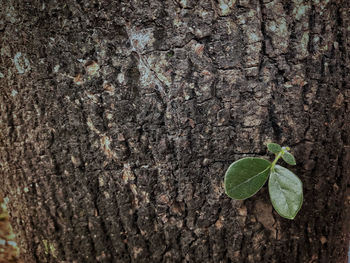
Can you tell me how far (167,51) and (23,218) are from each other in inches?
27.5

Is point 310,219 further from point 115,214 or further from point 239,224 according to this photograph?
point 115,214

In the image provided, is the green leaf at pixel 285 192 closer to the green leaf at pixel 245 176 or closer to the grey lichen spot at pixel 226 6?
the green leaf at pixel 245 176

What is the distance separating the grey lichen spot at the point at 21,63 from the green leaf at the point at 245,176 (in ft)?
1.99

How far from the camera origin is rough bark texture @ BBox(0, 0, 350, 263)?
74cm

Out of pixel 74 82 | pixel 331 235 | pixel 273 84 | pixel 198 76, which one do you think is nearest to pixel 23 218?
pixel 74 82

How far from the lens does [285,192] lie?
2.33 feet

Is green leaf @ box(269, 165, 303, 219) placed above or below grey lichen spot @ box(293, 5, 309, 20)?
below

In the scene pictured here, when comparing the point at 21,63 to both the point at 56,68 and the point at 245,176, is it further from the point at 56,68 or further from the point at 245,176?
the point at 245,176

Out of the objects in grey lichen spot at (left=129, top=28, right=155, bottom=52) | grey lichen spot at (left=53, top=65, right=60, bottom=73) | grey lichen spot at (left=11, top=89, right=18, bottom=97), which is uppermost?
grey lichen spot at (left=129, top=28, right=155, bottom=52)

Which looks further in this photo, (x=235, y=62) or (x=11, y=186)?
(x=11, y=186)

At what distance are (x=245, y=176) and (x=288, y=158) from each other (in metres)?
0.12

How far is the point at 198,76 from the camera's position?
74 centimetres

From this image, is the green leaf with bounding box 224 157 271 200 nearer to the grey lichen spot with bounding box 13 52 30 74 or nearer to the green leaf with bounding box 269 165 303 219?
the green leaf with bounding box 269 165 303 219

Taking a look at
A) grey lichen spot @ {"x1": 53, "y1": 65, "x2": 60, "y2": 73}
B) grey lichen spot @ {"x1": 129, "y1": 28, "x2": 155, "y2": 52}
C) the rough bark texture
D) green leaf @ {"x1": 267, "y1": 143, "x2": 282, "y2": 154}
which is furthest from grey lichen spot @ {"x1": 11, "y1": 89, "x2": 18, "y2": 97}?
green leaf @ {"x1": 267, "y1": 143, "x2": 282, "y2": 154}
